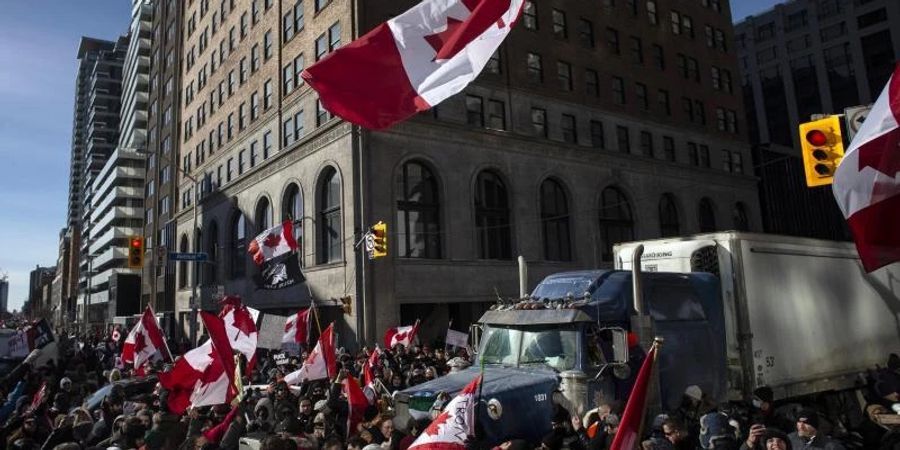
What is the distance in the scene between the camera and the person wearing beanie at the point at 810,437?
265 inches

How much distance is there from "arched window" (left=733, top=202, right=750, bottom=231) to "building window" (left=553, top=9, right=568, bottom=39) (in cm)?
1956

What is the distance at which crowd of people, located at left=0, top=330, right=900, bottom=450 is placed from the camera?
729 centimetres

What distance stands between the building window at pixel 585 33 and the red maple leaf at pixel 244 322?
31173mm

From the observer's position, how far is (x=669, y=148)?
43.9 m

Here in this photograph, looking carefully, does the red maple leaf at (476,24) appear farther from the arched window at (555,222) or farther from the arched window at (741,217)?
the arched window at (741,217)

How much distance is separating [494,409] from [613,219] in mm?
32628

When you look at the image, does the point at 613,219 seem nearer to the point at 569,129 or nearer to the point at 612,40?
the point at 569,129

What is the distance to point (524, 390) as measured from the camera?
9.20m

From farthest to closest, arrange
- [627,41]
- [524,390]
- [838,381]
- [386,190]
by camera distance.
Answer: [627,41] → [386,190] → [838,381] → [524,390]

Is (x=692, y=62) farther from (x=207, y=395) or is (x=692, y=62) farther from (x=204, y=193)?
(x=207, y=395)

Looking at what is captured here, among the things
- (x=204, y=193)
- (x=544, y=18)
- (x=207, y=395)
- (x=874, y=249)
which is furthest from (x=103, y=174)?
(x=874, y=249)

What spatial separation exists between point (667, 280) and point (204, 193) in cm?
4563

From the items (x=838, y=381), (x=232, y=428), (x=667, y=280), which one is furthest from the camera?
(x=838, y=381)

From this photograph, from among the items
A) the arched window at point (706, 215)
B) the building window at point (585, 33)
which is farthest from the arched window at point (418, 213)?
the arched window at point (706, 215)
